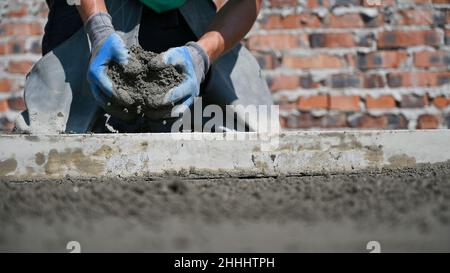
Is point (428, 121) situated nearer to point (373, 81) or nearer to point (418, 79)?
point (418, 79)

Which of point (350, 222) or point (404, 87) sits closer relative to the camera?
point (350, 222)

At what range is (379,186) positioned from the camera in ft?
3.29

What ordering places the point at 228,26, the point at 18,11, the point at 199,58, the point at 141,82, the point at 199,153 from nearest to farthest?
the point at 199,153 → the point at 141,82 → the point at 199,58 → the point at 228,26 → the point at 18,11

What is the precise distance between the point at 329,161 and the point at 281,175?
96mm

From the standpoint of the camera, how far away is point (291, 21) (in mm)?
2164

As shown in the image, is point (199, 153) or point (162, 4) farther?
point (162, 4)

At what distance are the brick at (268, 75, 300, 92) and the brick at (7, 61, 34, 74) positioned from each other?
3.10ft

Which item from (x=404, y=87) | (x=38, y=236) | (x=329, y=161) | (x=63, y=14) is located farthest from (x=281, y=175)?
(x=404, y=87)

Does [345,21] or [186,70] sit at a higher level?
[345,21]

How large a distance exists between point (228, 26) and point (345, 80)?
37.2 inches

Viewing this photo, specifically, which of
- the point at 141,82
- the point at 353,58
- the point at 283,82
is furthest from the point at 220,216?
the point at 353,58

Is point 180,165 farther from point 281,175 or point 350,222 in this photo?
point 350,222

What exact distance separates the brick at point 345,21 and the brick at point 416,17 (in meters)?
0.16

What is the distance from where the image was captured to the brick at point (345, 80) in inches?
85.7
